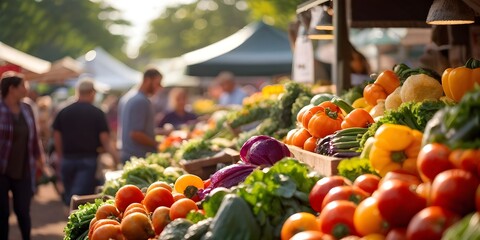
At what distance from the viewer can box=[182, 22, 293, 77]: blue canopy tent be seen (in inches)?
660

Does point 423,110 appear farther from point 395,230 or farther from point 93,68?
point 93,68

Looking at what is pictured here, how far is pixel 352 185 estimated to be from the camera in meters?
3.37

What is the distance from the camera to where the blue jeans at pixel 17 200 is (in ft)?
26.1

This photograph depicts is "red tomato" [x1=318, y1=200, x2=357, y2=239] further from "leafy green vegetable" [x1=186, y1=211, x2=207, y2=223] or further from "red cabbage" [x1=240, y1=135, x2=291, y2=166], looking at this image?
"red cabbage" [x1=240, y1=135, x2=291, y2=166]

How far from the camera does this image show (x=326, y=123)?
4508 mm

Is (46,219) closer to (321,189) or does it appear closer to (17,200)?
(17,200)

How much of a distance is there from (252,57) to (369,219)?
14406 mm

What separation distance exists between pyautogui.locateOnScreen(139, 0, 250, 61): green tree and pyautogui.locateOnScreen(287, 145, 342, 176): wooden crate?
64.9 metres

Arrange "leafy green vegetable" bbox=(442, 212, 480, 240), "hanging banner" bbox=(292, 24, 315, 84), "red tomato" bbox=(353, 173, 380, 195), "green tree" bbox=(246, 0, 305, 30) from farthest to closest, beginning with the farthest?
"green tree" bbox=(246, 0, 305, 30) → "hanging banner" bbox=(292, 24, 315, 84) → "red tomato" bbox=(353, 173, 380, 195) → "leafy green vegetable" bbox=(442, 212, 480, 240)

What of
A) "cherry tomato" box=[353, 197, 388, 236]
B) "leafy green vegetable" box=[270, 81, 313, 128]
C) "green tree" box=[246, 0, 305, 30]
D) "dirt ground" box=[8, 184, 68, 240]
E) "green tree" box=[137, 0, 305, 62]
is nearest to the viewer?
"cherry tomato" box=[353, 197, 388, 236]

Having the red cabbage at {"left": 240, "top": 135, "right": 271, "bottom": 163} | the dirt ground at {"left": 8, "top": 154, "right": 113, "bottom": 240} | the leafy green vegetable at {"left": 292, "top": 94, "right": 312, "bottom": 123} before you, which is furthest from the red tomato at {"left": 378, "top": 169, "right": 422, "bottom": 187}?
the dirt ground at {"left": 8, "top": 154, "right": 113, "bottom": 240}

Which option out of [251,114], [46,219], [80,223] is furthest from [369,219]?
[46,219]

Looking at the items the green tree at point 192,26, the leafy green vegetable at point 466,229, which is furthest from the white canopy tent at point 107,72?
the green tree at point 192,26

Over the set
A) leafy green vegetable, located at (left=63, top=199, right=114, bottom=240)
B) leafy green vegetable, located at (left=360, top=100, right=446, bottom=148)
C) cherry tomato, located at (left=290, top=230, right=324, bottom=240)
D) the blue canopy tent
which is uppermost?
the blue canopy tent
